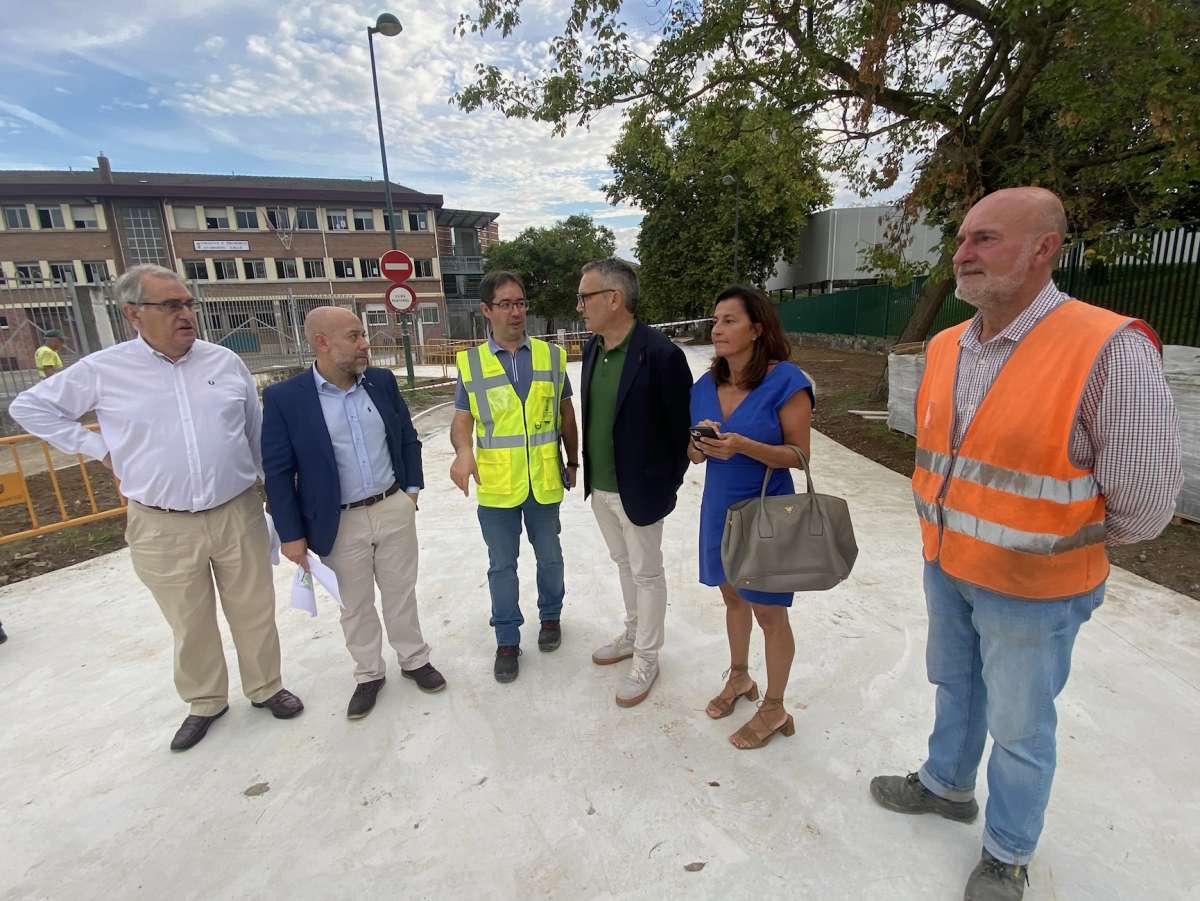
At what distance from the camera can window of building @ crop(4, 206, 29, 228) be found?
3153cm

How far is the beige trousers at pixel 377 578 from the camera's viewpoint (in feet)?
8.93

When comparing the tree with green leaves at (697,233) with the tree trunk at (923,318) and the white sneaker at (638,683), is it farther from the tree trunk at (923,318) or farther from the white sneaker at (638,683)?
the white sneaker at (638,683)

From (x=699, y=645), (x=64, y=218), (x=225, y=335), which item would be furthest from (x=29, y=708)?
(x=64, y=218)

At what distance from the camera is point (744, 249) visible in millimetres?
26703

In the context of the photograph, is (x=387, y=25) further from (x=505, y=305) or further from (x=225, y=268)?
(x=225, y=268)

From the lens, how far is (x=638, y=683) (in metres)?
2.76

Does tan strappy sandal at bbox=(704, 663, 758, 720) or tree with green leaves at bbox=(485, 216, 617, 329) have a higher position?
tree with green leaves at bbox=(485, 216, 617, 329)

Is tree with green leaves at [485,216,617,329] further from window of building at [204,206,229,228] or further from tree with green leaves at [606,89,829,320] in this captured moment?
window of building at [204,206,229,228]

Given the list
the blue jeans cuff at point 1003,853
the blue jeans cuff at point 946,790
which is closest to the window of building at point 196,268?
the blue jeans cuff at point 946,790

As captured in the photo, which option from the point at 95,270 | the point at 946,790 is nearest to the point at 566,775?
the point at 946,790

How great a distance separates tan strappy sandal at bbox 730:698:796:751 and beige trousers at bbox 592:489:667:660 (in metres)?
0.54

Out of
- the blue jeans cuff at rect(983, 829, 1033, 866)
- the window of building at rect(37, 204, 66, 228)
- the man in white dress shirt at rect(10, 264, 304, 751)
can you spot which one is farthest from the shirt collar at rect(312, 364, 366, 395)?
the window of building at rect(37, 204, 66, 228)

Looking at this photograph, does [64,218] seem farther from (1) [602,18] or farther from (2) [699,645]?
(2) [699,645]

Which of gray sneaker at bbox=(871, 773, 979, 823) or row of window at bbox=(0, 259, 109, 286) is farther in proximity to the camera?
row of window at bbox=(0, 259, 109, 286)
